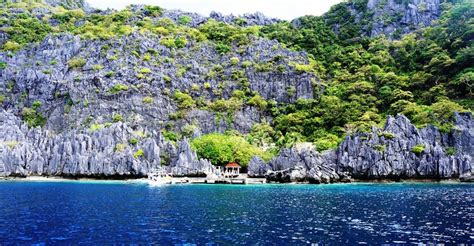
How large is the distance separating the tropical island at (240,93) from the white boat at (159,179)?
3.45 m

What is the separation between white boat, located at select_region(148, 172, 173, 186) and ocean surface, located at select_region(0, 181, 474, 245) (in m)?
33.3

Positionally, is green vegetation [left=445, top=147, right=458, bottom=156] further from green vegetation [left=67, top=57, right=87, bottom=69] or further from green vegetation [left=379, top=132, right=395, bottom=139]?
green vegetation [left=67, top=57, right=87, bottom=69]

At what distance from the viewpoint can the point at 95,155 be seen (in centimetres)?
9681

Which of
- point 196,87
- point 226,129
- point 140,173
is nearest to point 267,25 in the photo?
point 196,87

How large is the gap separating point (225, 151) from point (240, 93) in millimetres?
29277

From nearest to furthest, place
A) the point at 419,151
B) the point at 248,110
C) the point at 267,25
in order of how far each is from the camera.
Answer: the point at 419,151 < the point at 248,110 < the point at 267,25

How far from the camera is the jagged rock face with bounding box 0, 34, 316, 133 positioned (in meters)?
117

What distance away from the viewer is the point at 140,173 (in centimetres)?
9581

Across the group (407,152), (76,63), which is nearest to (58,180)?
(76,63)

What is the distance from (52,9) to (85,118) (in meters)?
85.0

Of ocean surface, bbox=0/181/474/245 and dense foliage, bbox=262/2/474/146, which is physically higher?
dense foliage, bbox=262/2/474/146

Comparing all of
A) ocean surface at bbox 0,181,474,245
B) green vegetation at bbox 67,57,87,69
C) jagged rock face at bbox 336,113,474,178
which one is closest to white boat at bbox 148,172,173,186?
ocean surface at bbox 0,181,474,245

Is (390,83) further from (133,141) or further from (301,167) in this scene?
(133,141)

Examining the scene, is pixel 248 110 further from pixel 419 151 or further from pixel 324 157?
pixel 419 151
